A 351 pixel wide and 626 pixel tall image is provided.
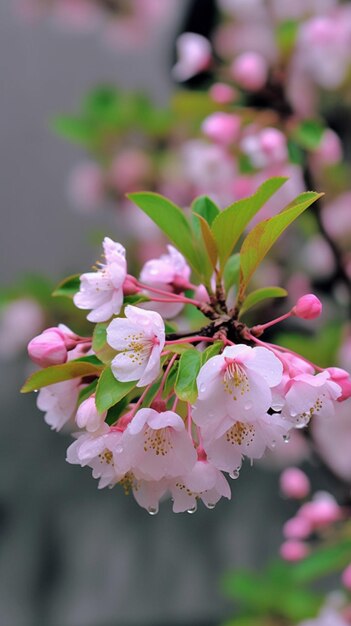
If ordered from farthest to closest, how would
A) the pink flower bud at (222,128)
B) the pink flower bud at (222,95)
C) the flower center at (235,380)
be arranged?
1. the pink flower bud at (222,95)
2. the pink flower bud at (222,128)
3. the flower center at (235,380)

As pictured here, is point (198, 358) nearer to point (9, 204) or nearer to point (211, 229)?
point (211, 229)

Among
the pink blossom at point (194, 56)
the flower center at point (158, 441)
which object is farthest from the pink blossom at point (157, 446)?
the pink blossom at point (194, 56)

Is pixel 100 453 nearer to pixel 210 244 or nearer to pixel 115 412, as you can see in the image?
pixel 115 412

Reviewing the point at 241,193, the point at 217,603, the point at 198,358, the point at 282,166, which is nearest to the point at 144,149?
the point at 241,193

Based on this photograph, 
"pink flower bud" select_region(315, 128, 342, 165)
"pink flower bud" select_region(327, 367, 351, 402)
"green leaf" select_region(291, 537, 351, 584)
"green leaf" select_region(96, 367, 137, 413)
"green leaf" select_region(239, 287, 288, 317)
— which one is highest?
"green leaf" select_region(96, 367, 137, 413)

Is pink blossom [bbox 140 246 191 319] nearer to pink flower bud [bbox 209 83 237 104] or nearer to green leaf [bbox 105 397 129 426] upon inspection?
green leaf [bbox 105 397 129 426]

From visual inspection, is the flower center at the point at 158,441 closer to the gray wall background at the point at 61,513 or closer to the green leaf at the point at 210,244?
the green leaf at the point at 210,244

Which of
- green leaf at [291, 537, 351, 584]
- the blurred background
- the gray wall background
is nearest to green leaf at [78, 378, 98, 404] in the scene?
green leaf at [291, 537, 351, 584]
